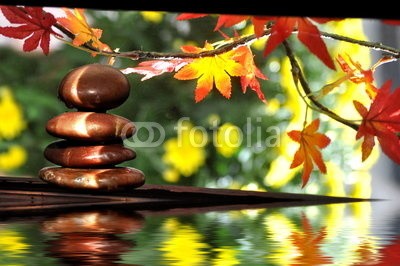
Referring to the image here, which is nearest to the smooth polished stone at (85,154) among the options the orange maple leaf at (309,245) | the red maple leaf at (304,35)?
the orange maple leaf at (309,245)

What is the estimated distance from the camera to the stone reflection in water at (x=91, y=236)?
65cm

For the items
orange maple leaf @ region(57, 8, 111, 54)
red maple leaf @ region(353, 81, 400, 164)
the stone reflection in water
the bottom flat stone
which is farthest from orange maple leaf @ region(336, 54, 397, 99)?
the bottom flat stone

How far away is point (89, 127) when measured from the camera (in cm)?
134

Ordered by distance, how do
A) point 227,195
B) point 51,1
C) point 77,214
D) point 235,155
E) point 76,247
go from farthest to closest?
point 235,155 < point 227,195 < point 77,214 < point 76,247 < point 51,1

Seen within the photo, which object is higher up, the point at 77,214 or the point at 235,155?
the point at 235,155

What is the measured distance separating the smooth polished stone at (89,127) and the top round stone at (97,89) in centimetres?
2

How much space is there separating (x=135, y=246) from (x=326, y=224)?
282 mm

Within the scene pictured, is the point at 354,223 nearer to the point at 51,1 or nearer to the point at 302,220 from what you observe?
the point at 302,220

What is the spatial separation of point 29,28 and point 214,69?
11cm

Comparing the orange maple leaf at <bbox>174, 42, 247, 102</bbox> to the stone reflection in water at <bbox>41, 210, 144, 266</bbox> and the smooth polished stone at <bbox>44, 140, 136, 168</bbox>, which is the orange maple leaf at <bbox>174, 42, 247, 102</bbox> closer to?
the stone reflection in water at <bbox>41, 210, 144, 266</bbox>

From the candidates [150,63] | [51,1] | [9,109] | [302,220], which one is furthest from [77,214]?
[9,109]

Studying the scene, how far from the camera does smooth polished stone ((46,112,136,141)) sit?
52.4 inches

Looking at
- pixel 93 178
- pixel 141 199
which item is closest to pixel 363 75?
pixel 141 199

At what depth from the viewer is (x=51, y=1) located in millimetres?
253
